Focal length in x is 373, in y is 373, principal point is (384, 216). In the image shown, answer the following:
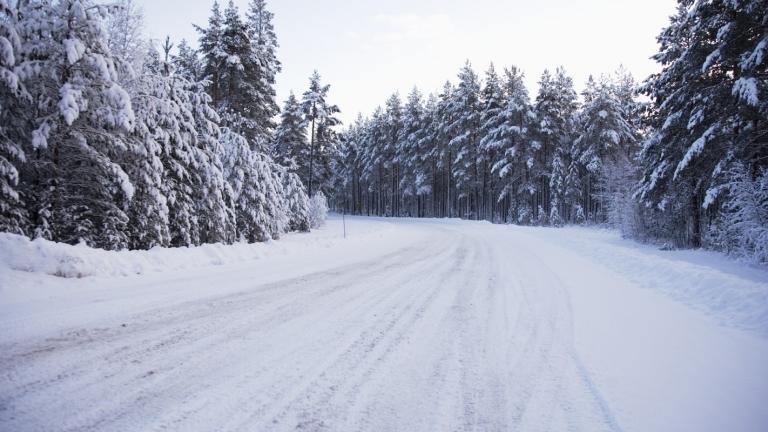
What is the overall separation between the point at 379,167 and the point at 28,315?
54.2 m

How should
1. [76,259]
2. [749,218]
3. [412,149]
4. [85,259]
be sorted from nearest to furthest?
[76,259]
[85,259]
[749,218]
[412,149]

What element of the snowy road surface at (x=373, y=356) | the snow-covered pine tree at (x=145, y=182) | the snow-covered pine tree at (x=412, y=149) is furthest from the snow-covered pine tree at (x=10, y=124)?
the snow-covered pine tree at (x=412, y=149)

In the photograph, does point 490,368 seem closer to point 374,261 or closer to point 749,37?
point 374,261

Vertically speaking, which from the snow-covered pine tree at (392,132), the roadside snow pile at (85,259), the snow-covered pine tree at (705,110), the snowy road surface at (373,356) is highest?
the snow-covered pine tree at (392,132)

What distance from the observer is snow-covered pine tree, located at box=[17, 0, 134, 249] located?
7.38 meters

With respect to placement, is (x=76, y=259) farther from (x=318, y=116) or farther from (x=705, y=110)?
(x=318, y=116)

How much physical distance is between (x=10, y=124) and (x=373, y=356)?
8671 mm

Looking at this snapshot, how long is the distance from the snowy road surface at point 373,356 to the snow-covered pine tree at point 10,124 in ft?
8.01

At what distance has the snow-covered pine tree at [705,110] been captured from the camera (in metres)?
10.9

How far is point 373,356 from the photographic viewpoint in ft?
11.2

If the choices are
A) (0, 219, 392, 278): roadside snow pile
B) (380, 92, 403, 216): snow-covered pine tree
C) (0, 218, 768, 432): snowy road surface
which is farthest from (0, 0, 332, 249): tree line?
(380, 92, 403, 216): snow-covered pine tree

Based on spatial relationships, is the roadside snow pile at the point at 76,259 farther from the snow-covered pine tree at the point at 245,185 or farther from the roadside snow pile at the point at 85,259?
the snow-covered pine tree at the point at 245,185

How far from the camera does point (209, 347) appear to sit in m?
3.49

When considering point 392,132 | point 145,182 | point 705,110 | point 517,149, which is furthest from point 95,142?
point 392,132
